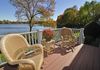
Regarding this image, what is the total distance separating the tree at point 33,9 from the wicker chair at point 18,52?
16362mm

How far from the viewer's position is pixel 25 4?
19.6 metres

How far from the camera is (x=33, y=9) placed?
19.8m

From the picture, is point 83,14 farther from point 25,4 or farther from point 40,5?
point 25,4

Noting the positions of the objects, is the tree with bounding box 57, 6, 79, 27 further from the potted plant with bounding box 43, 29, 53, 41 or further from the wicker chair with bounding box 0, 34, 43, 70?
the wicker chair with bounding box 0, 34, 43, 70

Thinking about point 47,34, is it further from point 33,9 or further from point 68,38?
point 33,9

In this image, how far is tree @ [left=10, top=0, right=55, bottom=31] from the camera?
19.5 m

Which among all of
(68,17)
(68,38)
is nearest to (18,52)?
(68,38)

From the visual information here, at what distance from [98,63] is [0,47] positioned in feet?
9.30

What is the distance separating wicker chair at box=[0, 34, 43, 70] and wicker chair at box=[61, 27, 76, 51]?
3090 mm

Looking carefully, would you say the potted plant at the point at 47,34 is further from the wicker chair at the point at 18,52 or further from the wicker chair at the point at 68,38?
the wicker chair at the point at 18,52

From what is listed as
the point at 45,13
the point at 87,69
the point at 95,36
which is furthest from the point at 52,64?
the point at 45,13

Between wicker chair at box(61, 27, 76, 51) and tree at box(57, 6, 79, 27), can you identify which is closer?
wicker chair at box(61, 27, 76, 51)

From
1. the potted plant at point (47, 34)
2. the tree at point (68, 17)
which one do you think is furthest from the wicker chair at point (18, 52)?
the tree at point (68, 17)

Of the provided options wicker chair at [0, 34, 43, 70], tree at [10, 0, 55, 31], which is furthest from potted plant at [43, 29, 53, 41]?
tree at [10, 0, 55, 31]
